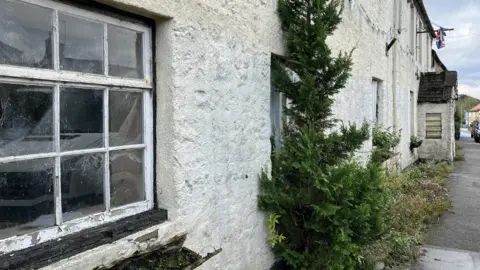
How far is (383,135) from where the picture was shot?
8.52 meters

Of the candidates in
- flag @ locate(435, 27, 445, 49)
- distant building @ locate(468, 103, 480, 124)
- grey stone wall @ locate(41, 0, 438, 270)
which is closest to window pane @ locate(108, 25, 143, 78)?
grey stone wall @ locate(41, 0, 438, 270)

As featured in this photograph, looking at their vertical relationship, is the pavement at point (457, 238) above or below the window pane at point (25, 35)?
below

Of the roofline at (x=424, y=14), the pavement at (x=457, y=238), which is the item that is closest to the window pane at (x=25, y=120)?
the pavement at (x=457, y=238)

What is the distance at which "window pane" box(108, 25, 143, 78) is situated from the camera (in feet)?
7.57

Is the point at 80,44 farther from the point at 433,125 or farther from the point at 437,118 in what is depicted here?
the point at 433,125

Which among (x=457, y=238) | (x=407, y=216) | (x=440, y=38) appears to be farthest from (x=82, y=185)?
(x=440, y=38)

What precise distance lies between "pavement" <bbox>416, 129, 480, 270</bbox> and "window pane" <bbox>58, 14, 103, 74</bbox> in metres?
4.45

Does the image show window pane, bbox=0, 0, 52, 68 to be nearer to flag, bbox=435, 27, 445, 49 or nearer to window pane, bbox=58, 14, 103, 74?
window pane, bbox=58, 14, 103, 74

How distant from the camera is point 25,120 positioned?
73.3 inches

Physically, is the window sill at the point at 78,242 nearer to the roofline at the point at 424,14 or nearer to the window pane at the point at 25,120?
the window pane at the point at 25,120

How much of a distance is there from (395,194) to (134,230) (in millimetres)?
6456

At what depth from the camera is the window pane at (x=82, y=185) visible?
208 cm

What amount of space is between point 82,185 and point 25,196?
33cm

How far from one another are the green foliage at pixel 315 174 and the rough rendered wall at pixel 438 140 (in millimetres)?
12068
